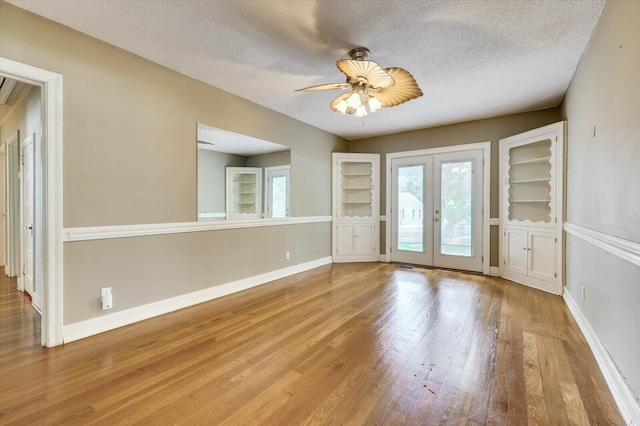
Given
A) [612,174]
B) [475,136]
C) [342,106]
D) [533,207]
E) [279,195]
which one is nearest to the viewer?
[612,174]

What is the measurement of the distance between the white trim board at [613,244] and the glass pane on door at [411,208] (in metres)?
2.69

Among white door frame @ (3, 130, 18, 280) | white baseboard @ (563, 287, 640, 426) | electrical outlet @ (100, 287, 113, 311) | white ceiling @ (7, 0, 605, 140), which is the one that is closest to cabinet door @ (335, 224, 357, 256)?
white ceiling @ (7, 0, 605, 140)

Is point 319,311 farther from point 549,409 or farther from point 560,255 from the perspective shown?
point 560,255

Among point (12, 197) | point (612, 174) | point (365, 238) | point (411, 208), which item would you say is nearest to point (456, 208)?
point (411, 208)

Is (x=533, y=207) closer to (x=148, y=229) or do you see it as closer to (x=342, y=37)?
(x=342, y=37)

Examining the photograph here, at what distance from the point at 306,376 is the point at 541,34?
3369mm

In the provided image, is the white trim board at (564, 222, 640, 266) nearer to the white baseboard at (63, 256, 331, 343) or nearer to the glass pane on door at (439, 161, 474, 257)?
the glass pane on door at (439, 161, 474, 257)

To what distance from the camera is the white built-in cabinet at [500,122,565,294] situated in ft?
12.1

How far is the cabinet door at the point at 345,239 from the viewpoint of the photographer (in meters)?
5.75

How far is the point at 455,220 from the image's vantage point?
5.05 meters

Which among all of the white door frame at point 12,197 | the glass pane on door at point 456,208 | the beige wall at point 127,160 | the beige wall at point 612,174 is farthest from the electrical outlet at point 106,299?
the glass pane on door at point 456,208

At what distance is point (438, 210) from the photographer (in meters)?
5.17

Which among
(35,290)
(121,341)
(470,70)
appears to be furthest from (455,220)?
(35,290)

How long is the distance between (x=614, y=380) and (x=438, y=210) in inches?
142
